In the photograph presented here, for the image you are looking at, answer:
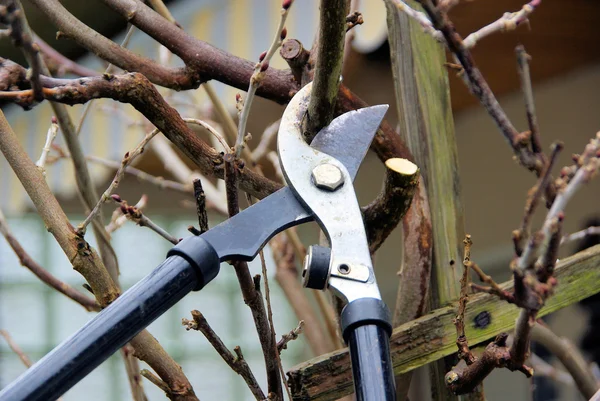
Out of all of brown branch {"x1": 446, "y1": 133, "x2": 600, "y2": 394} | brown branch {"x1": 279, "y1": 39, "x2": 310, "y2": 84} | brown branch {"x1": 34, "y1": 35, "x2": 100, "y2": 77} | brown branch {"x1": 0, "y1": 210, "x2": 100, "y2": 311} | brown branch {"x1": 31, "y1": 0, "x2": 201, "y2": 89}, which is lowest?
brown branch {"x1": 446, "y1": 133, "x2": 600, "y2": 394}

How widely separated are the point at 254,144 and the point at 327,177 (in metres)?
2.88

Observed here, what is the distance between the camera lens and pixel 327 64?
30.6 inches

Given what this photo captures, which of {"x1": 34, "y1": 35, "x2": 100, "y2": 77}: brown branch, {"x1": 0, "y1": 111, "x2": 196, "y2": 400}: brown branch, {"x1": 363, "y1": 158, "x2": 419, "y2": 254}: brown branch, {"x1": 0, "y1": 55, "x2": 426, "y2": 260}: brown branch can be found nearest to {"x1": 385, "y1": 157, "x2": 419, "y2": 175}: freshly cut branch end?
{"x1": 363, "y1": 158, "x2": 419, "y2": 254}: brown branch

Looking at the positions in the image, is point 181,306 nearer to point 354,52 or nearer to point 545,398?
point 545,398

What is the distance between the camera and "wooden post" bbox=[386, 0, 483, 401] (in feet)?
3.30

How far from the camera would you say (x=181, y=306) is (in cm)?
418

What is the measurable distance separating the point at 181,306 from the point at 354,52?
2.24m

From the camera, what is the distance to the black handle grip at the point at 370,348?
61cm

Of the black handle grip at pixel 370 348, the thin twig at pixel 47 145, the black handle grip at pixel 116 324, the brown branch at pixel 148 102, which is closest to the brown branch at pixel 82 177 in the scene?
the thin twig at pixel 47 145

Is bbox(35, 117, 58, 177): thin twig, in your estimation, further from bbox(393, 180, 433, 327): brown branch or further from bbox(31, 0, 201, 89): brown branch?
bbox(393, 180, 433, 327): brown branch

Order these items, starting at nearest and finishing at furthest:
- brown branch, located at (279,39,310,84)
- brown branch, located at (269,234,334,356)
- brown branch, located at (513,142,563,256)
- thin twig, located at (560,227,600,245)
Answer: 1. brown branch, located at (513,142,563,256)
2. thin twig, located at (560,227,600,245)
3. brown branch, located at (279,39,310,84)
4. brown branch, located at (269,234,334,356)

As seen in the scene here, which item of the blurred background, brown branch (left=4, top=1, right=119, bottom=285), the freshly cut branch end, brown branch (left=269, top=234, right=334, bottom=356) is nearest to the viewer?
the freshly cut branch end

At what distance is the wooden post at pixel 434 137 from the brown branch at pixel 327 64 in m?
0.25

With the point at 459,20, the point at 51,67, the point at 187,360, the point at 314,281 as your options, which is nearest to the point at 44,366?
the point at 314,281
